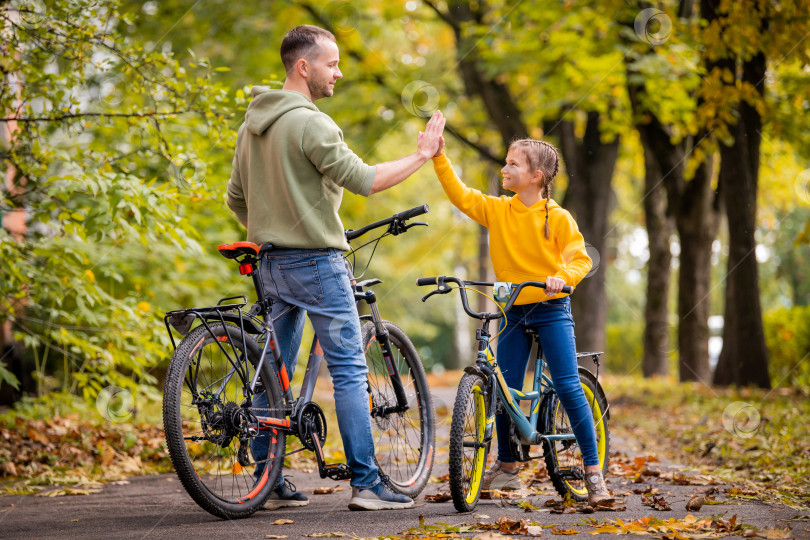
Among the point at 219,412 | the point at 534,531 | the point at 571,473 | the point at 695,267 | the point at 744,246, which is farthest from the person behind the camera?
the point at 695,267

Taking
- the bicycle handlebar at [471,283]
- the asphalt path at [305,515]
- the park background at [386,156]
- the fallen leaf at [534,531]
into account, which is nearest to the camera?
the fallen leaf at [534,531]

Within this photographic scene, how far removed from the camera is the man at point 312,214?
13.2ft

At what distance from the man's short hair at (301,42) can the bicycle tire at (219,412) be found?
1287 mm

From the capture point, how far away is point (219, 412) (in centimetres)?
383

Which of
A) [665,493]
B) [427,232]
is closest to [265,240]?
[665,493]

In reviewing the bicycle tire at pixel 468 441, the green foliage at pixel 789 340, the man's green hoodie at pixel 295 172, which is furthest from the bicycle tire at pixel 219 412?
the green foliage at pixel 789 340

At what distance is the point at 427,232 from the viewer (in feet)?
102

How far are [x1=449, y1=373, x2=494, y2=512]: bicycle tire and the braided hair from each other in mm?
854

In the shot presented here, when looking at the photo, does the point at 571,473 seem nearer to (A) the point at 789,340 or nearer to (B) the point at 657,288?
(B) the point at 657,288

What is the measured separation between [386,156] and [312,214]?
19921 millimetres

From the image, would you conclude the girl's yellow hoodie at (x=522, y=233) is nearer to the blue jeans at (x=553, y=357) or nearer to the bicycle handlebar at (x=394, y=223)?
the blue jeans at (x=553, y=357)

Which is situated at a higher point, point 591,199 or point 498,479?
point 591,199

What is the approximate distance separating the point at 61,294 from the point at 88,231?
531 mm

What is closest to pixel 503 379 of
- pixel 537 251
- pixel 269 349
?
pixel 537 251
